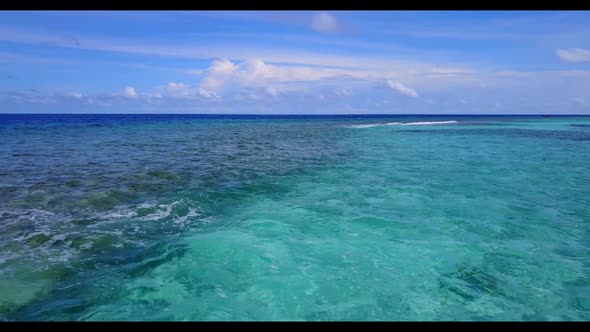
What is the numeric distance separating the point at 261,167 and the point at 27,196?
11213 millimetres

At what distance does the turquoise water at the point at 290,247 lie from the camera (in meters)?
6.88

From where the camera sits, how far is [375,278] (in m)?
7.95

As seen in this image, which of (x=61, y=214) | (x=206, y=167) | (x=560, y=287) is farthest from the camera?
(x=206, y=167)

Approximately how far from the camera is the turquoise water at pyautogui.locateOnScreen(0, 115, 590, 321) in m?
6.88

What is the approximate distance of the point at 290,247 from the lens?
9.68m

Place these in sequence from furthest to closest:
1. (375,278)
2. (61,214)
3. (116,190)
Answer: (116,190), (61,214), (375,278)

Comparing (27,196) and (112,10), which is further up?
(112,10)

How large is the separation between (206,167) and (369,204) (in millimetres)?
10850

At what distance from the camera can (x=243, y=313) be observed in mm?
6699
